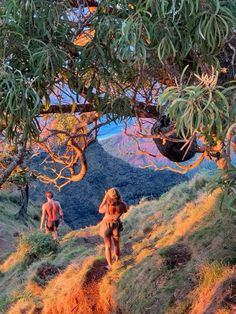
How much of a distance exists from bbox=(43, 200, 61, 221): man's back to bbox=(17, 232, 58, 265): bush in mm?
677

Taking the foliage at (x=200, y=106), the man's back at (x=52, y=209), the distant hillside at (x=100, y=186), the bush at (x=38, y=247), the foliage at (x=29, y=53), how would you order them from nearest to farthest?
the foliage at (x=200, y=106) < the foliage at (x=29, y=53) < the man's back at (x=52, y=209) < the bush at (x=38, y=247) < the distant hillside at (x=100, y=186)

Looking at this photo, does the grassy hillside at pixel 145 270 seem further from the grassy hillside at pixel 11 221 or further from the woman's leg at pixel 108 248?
the grassy hillside at pixel 11 221

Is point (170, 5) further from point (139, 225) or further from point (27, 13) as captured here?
point (139, 225)

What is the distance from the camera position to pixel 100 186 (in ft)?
176

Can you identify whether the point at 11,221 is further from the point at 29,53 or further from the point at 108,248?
the point at 29,53

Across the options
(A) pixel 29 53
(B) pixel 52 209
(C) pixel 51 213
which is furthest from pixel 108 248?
(A) pixel 29 53

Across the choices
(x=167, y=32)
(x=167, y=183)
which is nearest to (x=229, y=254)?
(x=167, y=32)

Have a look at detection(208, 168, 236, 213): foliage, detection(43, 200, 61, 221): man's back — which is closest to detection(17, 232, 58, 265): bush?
detection(43, 200, 61, 221): man's back

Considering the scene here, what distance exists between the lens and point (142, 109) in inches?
332

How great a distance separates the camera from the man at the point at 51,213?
15.6 meters

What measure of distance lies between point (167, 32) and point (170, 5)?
0.27m

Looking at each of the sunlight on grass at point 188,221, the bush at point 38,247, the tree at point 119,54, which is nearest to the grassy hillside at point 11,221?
the bush at point 38,247

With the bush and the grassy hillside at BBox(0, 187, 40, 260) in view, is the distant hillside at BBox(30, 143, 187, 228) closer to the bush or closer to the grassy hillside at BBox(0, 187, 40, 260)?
the grassy hillside at BBox(0, 187, 40, 260)

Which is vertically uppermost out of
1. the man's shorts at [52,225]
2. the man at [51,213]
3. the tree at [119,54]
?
the tree at [119,54]
